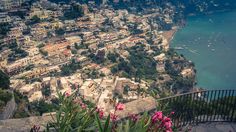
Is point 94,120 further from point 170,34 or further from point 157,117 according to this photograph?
point 170,34

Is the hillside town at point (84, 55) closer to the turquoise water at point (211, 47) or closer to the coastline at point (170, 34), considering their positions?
the turquoise water at point (211, 47)

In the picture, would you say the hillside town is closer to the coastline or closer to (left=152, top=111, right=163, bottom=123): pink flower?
the coastline

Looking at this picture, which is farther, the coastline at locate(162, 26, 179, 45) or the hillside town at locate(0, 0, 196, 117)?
the coastline at locate(162, 26, 179, 45)

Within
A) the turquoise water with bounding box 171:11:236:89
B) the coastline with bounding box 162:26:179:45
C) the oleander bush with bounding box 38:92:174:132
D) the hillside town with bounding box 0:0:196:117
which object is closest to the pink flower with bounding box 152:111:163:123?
the oleander bush with bounding box 38:92:174:132

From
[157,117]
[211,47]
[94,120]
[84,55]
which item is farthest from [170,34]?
[157,117]

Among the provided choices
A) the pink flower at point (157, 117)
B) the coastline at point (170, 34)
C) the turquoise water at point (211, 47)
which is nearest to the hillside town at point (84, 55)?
the turquoise water at point (211, 47)

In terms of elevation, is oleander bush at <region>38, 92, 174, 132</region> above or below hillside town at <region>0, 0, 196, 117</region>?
above

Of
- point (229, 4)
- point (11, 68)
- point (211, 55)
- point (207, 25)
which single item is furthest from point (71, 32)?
point (229, 4)

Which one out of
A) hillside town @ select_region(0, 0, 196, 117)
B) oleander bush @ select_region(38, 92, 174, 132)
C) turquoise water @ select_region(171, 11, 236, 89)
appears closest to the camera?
oleander bush @ select_region(38, 92, 174, 132)
